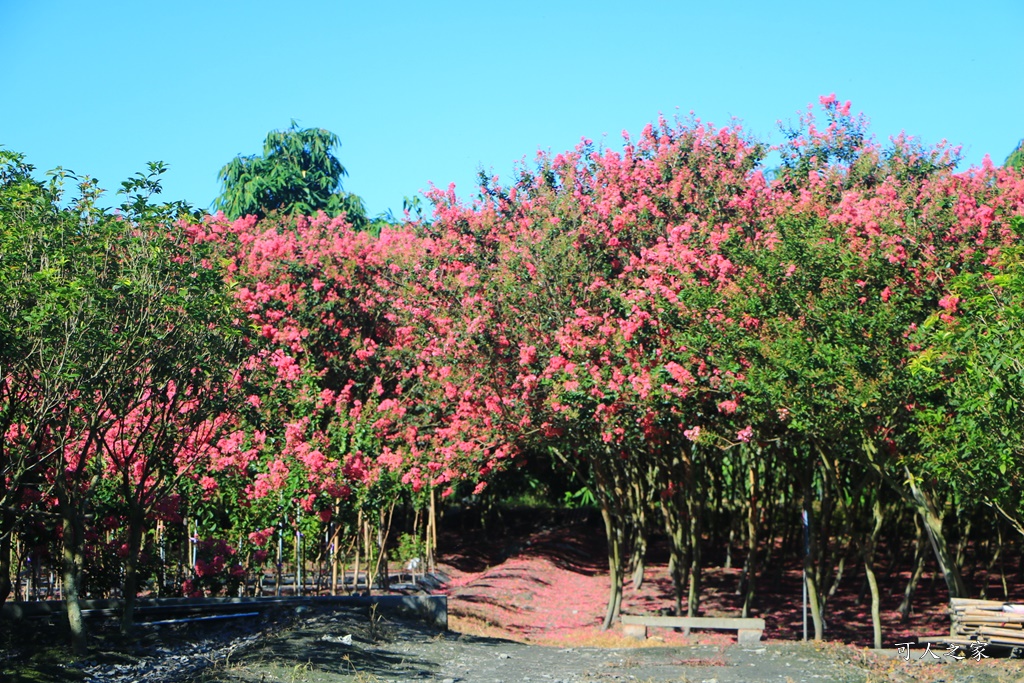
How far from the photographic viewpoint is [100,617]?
55.4 feet

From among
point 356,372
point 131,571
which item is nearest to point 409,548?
point 356,372

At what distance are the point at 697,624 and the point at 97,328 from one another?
39.9 feet

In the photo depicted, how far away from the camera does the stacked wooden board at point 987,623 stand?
53.8 feet

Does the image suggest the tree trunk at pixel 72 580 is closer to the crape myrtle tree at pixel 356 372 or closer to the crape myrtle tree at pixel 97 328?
the crape myrtle tree at pixel 97 328

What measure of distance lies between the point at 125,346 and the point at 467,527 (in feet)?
96.4

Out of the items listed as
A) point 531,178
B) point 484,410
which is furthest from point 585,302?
point 531,178

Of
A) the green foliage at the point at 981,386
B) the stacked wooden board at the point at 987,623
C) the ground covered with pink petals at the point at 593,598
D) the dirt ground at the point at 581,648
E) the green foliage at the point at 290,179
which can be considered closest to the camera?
the green foliage at the point at 981,386

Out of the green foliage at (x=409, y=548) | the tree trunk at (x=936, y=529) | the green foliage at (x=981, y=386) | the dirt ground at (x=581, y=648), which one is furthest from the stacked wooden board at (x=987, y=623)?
the green foliage at (x=409, y=548)

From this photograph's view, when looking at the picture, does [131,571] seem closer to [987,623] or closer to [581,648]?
[581,648]

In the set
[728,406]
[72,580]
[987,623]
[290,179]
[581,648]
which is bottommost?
[581,648]

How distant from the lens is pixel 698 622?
2017cm

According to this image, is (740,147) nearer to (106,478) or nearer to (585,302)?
(585,302)

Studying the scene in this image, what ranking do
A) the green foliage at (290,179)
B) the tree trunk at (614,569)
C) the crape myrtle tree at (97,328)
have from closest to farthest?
the crape myrtle tree at (97,328), the tree trunk at (614,569), the green foliage at (290,179)

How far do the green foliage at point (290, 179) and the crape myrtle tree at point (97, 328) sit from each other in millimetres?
37076
